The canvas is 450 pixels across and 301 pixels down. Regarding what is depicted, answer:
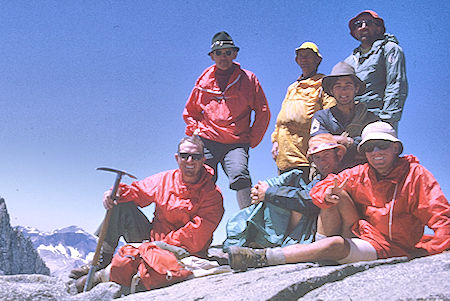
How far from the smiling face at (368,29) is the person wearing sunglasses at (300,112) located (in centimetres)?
67

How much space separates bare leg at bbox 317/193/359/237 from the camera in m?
4.31

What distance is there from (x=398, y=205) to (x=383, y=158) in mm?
460

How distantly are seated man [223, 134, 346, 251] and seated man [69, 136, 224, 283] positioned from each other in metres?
0.37

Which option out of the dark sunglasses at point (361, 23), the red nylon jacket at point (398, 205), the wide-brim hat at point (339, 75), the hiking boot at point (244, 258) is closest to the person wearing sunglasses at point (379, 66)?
the dark sunglasses at point (361, 23)

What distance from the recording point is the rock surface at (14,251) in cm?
5500

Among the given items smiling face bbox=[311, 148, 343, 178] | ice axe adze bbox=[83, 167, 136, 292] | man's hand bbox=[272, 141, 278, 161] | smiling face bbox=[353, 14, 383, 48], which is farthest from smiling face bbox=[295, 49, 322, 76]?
ice axe adze bbox=[83, 167, 136, 292]

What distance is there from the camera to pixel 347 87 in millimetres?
5434

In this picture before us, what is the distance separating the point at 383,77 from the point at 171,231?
143 inches

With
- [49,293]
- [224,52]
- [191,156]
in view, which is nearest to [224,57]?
[224,52]

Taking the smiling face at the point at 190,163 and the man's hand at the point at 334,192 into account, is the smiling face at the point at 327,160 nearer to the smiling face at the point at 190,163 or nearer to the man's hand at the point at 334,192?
the man's hand at the point at 334,192

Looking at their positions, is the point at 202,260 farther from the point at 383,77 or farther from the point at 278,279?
the point at 383,77

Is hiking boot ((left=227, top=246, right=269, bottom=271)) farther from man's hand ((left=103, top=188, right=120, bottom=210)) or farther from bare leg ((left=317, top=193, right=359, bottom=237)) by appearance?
man's hand ((left=103, top=188, right=120, bottom=210))

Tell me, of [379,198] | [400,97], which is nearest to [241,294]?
[379,198]

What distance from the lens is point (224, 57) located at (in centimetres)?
638
